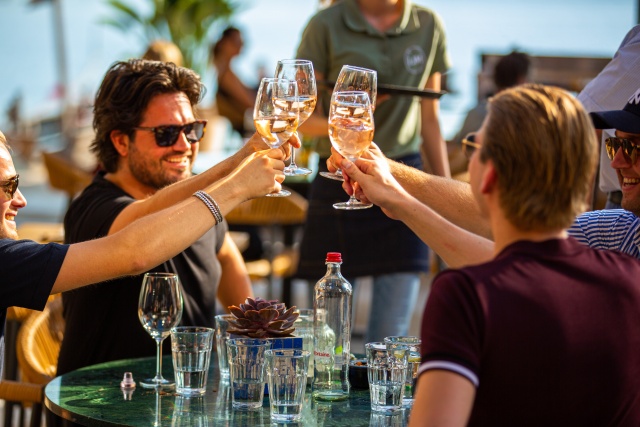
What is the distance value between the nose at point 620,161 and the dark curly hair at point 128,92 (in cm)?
166

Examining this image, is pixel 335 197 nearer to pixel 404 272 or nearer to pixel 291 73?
pixel 404 272

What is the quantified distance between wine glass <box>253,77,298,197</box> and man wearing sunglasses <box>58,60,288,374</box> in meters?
0.64

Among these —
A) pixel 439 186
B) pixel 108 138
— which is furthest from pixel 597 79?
pixel 108 138

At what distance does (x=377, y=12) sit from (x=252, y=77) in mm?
10171

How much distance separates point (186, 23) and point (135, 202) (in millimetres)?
12146

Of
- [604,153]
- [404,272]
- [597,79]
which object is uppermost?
[597,79]

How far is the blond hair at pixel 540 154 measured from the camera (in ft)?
5.45

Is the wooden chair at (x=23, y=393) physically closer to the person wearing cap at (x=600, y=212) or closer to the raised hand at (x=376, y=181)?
the person wearing cap at (x=600, y=212)

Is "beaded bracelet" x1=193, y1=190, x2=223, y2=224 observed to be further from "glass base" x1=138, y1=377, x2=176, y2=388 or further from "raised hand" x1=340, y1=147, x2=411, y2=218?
"glass base" x1=138, y1=377, x2=176, y2=388

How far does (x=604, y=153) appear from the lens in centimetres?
366

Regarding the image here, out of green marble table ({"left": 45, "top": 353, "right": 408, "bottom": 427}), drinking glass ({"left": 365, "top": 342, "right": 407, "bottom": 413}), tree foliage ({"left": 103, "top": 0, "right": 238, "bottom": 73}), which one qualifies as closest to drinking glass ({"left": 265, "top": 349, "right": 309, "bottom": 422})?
green marble table ({"left": 45, "top": 353, "right": 408, "bottom": 427})

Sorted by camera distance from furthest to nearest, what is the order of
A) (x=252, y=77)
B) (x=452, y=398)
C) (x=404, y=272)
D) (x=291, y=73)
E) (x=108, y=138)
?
(x=252, y=77)
(x=404, y=272)
(x=108, y=138)
(x=291, y=73)
(x=452, y=398)

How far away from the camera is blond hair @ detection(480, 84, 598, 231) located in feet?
5.45

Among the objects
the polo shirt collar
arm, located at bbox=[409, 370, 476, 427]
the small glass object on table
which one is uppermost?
the polo shirt collar
